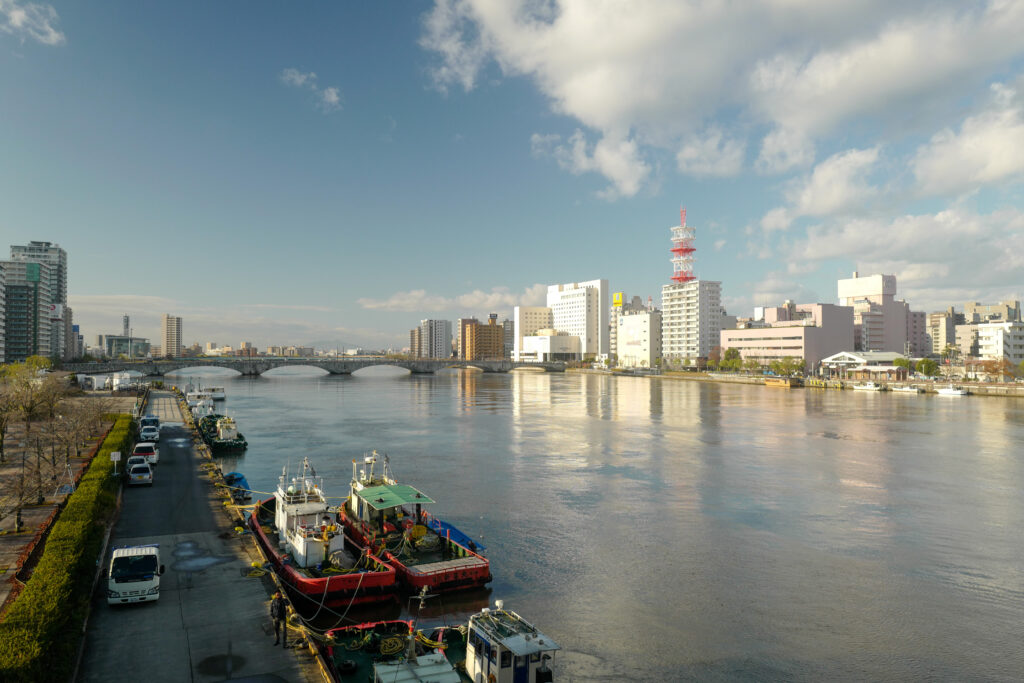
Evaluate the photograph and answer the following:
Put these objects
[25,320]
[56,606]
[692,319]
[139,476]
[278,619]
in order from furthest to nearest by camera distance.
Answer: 1. [692,319]
2. [25,320]
3. [139,476]
4. [278,619]
5. [56,606]

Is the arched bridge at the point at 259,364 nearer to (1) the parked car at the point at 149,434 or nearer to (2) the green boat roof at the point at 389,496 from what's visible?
(1) the parked car at the point at 149,434

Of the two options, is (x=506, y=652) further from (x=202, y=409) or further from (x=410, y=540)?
(x=202, y=409)

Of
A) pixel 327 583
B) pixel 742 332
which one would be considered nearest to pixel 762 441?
pixel 327 583

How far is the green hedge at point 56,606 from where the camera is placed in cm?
1045

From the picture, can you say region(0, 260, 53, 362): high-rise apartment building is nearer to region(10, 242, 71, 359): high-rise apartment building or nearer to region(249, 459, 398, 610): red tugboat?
region(10, 242, 71, 359): high-rise apartment building

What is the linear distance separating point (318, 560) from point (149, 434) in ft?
91.5

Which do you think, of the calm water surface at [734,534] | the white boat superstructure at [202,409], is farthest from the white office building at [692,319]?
the white boat superstructure at [202,409]

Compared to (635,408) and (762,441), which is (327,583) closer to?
(762,441)

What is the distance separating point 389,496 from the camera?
79.6 feet

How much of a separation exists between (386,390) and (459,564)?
9759 centimetres

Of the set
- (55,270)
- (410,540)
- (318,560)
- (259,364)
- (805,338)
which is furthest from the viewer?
(55,270)

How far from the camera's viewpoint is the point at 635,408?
269 ft

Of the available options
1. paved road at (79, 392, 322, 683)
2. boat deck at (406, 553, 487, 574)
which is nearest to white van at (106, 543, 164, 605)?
paved road at (79, 392, 322, 683)

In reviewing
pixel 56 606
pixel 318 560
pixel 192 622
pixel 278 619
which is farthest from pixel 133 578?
pixel 318 560
